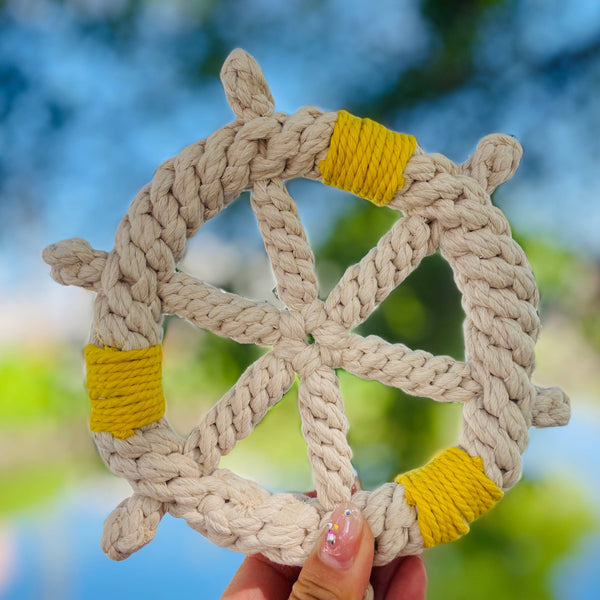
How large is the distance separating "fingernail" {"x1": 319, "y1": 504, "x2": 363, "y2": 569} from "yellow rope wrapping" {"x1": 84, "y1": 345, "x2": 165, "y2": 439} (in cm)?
24

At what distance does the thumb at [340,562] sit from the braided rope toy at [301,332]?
0.03 metres

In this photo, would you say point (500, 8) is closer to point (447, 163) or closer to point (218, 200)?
point (447, 163)

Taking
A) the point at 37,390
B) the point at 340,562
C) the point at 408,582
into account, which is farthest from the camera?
the point at 37,390

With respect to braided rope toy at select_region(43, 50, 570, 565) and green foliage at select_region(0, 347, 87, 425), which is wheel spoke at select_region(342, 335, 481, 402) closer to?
braided rope toy at select_region(43, 50, 570, 565)

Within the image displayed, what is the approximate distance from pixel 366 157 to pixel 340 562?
0.46 metres

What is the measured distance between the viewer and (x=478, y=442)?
0.63m

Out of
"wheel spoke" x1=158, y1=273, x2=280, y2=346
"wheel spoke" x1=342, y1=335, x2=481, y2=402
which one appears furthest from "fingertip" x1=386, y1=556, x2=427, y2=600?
"wheel spoke" x1=158, y1=273, x2=280, y2=346

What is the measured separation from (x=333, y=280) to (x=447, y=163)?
0.54 m

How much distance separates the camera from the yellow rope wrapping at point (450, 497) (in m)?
0.60

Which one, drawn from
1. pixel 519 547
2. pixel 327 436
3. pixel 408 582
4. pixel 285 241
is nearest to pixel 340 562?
pixel 327 436

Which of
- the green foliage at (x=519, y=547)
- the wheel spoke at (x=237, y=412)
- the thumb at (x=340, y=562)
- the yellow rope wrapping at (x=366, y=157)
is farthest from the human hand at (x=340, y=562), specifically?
the green foliage at (x=519, y=547)

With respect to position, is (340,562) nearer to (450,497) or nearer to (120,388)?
(450,497)

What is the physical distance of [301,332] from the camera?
2.10 ft

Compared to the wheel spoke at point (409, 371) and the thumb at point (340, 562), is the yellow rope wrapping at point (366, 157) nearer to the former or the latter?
the wheel spoke at point (409, 371)
